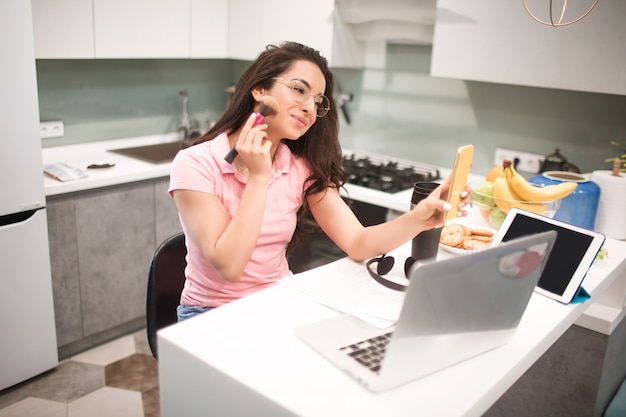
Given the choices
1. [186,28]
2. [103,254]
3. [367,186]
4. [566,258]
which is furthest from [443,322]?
[186,28]

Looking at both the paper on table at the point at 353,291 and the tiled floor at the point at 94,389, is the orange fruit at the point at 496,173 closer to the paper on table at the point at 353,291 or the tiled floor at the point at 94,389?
the paper on table at the point at 353,291

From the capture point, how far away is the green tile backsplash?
251 cm

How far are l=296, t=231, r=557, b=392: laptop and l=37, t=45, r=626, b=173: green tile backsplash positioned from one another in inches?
67.3

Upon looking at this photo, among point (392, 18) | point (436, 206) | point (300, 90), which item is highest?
point (392, 18)

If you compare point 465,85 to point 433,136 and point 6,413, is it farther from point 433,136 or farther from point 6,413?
point 6,413

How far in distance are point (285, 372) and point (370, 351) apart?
0.55 ft

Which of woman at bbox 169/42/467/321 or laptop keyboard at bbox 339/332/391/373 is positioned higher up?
woman at bbox 169/42/467/321

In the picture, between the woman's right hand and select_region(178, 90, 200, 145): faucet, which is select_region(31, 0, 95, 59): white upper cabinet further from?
the woman's right hand

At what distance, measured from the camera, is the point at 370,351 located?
102 cm

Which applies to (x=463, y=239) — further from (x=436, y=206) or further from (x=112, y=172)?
(x=112, y=172)

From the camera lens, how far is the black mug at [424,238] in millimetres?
1415

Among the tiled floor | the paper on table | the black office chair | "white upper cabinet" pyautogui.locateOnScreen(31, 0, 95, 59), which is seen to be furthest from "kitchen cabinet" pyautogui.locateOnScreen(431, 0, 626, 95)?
the tiled floor

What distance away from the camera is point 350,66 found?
3037 millimetres

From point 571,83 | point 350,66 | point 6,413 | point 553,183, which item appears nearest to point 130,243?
point 6,413
